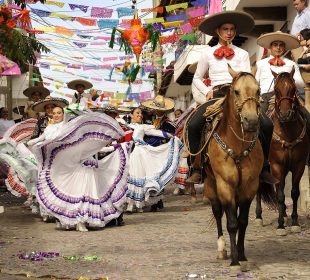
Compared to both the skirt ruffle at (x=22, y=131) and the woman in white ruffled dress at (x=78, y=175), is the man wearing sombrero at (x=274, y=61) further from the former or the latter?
the skirt ruffle at (x=22, y=131)

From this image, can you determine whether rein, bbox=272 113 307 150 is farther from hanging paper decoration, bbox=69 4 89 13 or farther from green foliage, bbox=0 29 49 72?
hanging paper decoration, bbox=69 4 89 13

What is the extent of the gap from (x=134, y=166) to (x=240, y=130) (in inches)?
265

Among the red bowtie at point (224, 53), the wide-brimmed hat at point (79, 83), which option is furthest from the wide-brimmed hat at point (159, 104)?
the red bowtie at point (224, 53)

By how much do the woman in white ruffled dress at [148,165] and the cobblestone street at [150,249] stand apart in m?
0.89

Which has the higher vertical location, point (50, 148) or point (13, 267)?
point (50, 148)

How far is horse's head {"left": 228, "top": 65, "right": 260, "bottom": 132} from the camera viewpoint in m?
6.63

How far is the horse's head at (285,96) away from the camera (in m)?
9.53

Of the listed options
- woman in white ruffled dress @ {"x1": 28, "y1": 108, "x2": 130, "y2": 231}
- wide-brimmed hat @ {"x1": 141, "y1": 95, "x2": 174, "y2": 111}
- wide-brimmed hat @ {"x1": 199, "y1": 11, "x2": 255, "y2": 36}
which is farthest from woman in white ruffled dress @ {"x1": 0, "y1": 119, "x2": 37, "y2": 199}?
wide-brimmed hat @ {"x1": 199, "y1": 11, "x2": 255, "y2": 36}

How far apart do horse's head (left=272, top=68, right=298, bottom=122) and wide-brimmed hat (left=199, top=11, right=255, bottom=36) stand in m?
1.18

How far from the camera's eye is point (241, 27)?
8.70 m

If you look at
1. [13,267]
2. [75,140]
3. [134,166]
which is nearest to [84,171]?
[75,140]

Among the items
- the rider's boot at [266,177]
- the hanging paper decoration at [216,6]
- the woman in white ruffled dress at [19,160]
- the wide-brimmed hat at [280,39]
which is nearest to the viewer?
the rider's boot at [266,177]

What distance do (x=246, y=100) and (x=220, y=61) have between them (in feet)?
5.63

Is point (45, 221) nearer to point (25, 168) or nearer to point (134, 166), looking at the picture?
point (25, 168)
